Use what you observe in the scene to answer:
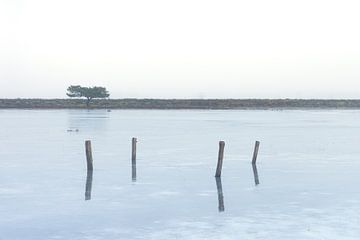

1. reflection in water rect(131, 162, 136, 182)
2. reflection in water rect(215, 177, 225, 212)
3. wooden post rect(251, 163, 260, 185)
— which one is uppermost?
reflection in water rect(215, 177, 225, 212)

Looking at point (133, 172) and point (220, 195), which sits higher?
point (220, 195)

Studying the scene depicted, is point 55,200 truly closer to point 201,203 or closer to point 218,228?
point 201,203

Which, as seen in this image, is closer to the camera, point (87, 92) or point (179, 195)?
point (179, 195)

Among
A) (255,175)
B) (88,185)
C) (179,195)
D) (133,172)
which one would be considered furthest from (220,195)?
(133,172)

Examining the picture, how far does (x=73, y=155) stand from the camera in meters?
38.8

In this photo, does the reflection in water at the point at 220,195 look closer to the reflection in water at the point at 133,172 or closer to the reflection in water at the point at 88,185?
the reflection in water at the point at 133,172

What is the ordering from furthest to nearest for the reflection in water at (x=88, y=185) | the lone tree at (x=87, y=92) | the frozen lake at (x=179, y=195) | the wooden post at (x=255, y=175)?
the lone tree at (x=87, y=92), the wooden post at (x=255, y=175), the reflection in water at (x=88, y=185), the frozen lake at (x=179, y=195)

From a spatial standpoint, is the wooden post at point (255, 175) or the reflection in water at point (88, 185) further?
the wooden post at point (255, 175)

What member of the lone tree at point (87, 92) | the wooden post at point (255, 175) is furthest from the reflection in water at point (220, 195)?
the lone tree at point (87, 92)

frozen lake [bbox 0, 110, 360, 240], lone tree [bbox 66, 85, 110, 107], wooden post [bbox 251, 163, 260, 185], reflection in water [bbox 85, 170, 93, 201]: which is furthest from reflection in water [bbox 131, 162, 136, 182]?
lone tree [bbox 66, 85, 110, 107]

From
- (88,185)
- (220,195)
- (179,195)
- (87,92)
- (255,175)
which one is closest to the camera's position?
(220,195)

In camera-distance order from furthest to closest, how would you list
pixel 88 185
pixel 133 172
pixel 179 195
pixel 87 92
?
pixel 87 92, pixel 133 172, pixel 88 185, pixel 179 195

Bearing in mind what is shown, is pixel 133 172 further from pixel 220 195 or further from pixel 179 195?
pixel 220 195

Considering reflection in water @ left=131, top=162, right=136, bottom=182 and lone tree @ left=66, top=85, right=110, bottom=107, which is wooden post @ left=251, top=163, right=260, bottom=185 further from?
lone tree @ left=66, top=85, right=110, bottom=107
